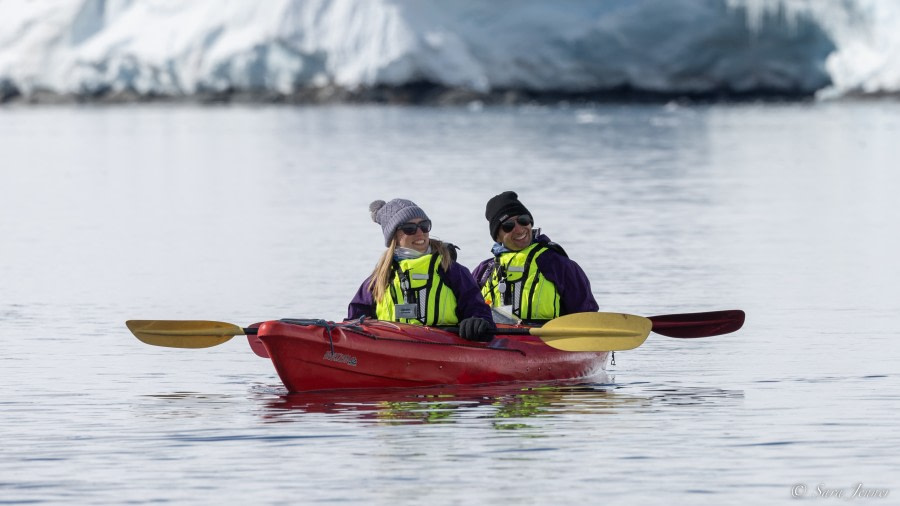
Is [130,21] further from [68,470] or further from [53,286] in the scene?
[68,470]

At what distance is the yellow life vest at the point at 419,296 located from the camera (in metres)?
8.34

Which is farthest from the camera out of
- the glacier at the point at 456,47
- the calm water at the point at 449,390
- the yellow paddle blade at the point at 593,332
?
the glacier at the point at 456,47

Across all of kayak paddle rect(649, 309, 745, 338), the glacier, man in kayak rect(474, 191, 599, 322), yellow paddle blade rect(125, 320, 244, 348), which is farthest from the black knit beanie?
the glacier

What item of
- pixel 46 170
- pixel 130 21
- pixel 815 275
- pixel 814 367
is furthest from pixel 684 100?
pixel 814 367

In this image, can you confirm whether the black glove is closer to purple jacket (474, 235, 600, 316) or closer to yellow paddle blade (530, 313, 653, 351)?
yellow paddle blade (530, 313, 653, 351)

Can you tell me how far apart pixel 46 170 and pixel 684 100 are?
1436 inches

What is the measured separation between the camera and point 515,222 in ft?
28.9

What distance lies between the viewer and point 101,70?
58562 millimetres

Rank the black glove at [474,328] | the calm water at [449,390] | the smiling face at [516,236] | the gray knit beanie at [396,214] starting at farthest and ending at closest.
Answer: the smiling face at [516,236] → the black glove at [474,328] → the gray knit beanie at [396,214] → the calm water at [449,390]

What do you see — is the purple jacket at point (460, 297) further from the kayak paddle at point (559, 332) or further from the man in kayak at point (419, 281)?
the kayak paddle at point (559, 332)

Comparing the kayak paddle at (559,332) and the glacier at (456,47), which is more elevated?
the glacier at (456,47)

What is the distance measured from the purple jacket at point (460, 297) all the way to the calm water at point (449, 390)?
16.5 inches

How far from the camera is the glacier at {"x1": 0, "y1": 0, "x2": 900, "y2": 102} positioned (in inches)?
2104

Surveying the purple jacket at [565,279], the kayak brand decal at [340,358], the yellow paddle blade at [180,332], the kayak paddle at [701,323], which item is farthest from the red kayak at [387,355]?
the kayak paddle at [701,323]
